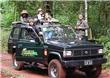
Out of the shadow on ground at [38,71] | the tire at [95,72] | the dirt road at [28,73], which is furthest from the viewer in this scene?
the shadow on ground at [38,71]

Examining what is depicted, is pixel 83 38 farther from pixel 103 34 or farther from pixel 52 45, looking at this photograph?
pixel 103 34

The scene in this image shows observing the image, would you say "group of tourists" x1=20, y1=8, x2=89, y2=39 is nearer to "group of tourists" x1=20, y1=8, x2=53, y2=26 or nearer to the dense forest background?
"group of tourists" x1=20, y1=8, x2=53, y2=26

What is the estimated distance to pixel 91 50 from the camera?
10.9 metres

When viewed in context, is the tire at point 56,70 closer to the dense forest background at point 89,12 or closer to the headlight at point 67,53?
the headlight at point 67,53

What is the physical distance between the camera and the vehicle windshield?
1170cm

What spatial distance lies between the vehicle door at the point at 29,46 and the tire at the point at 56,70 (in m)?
0.75

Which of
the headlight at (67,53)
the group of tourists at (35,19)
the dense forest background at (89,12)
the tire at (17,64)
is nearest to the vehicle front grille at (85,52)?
the headlight at (67,53)

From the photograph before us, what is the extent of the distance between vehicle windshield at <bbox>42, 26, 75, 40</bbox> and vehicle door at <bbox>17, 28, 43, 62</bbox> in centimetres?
37

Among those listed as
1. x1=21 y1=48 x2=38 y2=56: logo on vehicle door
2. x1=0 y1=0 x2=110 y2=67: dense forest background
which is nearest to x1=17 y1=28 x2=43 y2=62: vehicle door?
x1=21 y1=48 x2=38 y2=56: logo on vehicle door

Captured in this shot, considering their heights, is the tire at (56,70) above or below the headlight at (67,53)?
below

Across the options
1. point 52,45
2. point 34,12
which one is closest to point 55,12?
point 34,12

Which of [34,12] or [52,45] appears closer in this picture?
[52,45]

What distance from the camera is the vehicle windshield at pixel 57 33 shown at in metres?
11.7

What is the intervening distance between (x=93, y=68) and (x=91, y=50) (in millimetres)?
758
